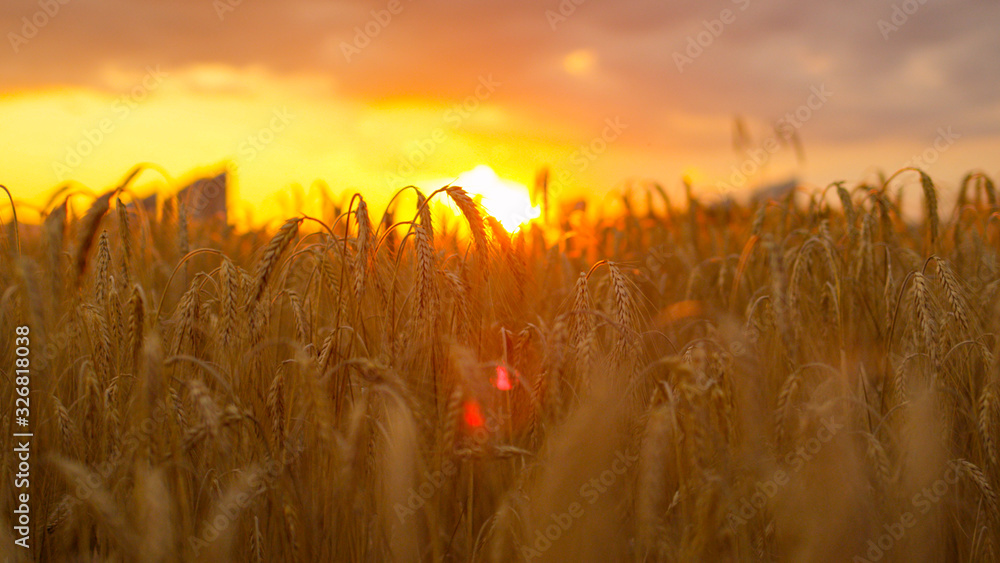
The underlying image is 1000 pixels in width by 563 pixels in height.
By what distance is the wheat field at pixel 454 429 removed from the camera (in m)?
1.26

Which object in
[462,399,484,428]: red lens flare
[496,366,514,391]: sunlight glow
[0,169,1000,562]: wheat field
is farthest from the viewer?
[496,366,514,391]: sunlight glow

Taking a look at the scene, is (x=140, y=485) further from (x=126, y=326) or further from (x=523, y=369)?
(x=523, y=369)

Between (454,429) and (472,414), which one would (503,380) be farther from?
(454,429)

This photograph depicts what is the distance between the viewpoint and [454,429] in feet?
4.19

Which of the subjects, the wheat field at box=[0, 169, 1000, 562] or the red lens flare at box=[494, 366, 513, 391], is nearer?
the wheat field at box=[0, 169, 1000, 562]

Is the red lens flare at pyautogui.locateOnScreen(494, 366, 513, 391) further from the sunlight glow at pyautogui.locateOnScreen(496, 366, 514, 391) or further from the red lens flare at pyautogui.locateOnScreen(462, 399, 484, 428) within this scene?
the red lens flare at pyautogui.locateOnScreen(462, 399, 484, 428)

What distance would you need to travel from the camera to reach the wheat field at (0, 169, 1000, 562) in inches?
49.7

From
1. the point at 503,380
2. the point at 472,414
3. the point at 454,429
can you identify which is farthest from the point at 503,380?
the point at 454,429

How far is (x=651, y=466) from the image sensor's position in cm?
118

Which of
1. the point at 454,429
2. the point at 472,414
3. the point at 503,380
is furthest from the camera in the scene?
the point at 503,380

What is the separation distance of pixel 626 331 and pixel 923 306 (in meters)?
0.93

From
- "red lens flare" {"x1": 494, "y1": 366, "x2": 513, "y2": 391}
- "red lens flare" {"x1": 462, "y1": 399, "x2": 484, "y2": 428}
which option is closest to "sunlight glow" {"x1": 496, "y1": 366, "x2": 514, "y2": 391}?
"red lens flare" {"x1": 494, "y1": 366, "x2": 513, "y2": 391}

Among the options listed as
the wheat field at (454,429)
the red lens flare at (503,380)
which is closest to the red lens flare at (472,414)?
the wheat field at (454,429)

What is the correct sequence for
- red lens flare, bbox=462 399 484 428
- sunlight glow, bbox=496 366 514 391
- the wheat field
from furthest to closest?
sunlight glow, bbox=496 366 514 391 → red lens flare, bbox=462 399 484 428 → the wheat field
